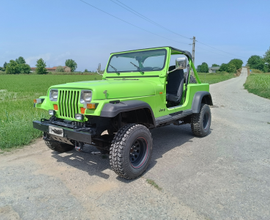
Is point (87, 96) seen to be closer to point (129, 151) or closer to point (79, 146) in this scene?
point (79, 146)

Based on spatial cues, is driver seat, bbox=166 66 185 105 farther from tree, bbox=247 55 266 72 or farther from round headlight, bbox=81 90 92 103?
tree, bbox=247 55 266 72

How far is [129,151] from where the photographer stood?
3.03 m

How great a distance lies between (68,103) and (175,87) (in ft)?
8.50

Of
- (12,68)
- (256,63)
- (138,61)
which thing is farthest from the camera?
(256,63)

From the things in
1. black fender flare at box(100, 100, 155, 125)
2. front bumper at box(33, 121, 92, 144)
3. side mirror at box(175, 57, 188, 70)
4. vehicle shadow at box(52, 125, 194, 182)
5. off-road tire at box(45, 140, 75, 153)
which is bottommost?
vehicle shadow at box(52, 125, 194, 182)

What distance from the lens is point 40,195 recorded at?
2752mm

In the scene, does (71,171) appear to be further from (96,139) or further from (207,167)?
(207,167)

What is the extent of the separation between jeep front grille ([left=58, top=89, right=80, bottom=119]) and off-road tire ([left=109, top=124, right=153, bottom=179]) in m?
0.74

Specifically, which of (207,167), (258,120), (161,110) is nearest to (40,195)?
(161,110)

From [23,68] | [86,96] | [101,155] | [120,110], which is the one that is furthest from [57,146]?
[23,68]

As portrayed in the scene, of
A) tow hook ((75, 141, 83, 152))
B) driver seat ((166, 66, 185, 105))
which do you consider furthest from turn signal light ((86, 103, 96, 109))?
driver seat ((166, 66, 185, 105))

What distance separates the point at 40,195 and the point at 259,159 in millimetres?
3822

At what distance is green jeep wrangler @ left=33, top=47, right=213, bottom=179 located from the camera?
2.93m

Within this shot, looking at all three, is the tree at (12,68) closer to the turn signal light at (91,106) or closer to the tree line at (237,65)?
the tree line at (237,65)
